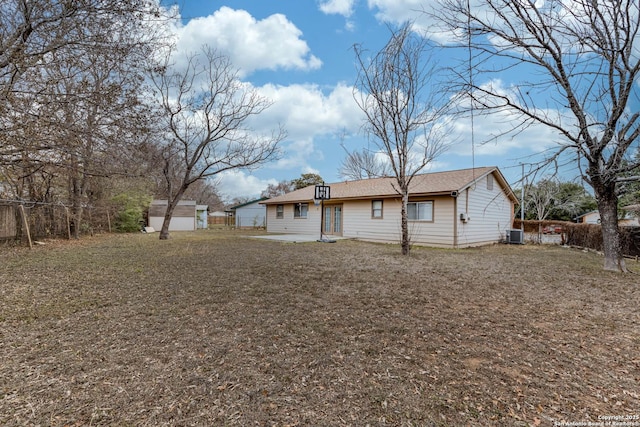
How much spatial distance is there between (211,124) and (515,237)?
1502cm

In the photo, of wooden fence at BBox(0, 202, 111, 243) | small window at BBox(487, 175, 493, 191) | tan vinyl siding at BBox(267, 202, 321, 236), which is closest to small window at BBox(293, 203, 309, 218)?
tan vinyl siding at BBox(267, 202, 321, 236)

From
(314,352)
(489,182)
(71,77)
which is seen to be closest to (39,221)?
(71,77)

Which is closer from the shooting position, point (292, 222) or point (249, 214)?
point (292, 222)

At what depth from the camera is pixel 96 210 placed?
49.0ft

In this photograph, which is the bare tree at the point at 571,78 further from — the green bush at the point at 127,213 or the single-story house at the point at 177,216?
the single-story house at the point at 177,216

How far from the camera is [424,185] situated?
43.0ft

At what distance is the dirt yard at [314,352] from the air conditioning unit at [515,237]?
29.1 ft

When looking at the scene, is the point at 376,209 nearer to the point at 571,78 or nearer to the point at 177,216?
the point at 571,78

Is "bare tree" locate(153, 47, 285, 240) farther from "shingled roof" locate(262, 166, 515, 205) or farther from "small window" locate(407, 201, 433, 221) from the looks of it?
"small window" locate(407, 201, 433, 221)

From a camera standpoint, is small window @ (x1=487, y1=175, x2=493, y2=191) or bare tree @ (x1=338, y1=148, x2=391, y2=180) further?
bare tree @ (x1=338, y1=148, x2=391, y2=180)

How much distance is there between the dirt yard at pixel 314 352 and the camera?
197cm

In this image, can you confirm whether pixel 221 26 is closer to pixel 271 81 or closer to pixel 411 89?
pixel 271 81

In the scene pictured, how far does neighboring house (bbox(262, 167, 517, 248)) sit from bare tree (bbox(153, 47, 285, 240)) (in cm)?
425

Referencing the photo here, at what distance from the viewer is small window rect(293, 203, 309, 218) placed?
1815cm
